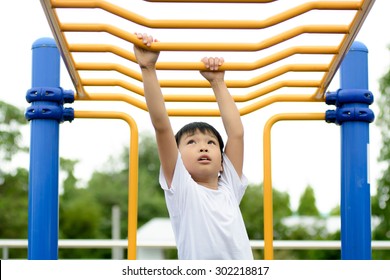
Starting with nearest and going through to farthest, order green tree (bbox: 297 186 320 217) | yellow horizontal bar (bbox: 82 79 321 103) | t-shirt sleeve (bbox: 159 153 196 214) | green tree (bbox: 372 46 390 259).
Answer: t-shirt sleeve (bbox: 159 153 196 214), yellow horizontal bar (bbox: 82 79 321 103), green tree (bbox: 372 46 390 259), green tree (bbox: 297 186 320 217)

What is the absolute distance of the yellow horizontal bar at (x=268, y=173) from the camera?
2.68 metres

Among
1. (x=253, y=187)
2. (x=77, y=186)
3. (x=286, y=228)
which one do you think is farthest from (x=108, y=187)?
(x=286, y=228)

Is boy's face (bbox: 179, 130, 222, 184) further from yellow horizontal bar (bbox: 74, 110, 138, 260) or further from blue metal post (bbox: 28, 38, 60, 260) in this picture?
blue metal post (bbox: 28, 38, 60, 260)

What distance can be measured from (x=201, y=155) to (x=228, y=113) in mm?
192

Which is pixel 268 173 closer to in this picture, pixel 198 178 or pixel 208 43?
pixel 198 178

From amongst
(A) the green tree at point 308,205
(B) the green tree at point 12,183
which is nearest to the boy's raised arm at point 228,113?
(B) the green tree at point 12,183

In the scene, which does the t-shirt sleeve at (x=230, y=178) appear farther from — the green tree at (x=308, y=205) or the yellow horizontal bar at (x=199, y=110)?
the green tree at (x=308, y=205)

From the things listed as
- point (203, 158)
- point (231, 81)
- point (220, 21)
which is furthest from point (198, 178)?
point (220, 21)

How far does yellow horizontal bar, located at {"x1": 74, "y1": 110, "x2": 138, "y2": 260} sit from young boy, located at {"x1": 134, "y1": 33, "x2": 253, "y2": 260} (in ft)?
0.89

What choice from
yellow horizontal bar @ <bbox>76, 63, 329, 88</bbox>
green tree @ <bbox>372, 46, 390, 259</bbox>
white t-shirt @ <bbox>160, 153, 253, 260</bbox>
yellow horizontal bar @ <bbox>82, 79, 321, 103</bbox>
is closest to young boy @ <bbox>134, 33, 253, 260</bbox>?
white t-shirt @ <bbox>160, 153, 253, 260</bbox>

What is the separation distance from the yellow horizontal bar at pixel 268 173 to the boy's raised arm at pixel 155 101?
20.7 inches

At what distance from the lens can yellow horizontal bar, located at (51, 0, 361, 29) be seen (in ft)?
6.84

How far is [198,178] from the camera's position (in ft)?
7.91
